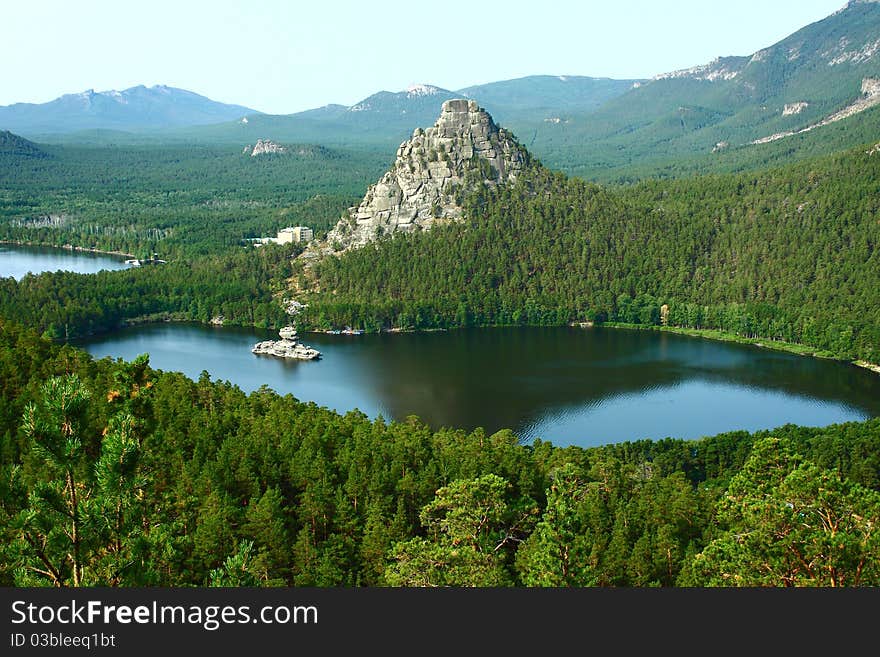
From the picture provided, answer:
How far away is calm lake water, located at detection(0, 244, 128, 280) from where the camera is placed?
315 feet

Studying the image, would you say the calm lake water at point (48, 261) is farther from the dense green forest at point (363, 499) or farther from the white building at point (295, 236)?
the dense green forest at point (363, 499)

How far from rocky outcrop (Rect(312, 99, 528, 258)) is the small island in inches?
1071

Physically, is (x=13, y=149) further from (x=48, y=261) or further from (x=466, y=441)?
(x=466, y=441)

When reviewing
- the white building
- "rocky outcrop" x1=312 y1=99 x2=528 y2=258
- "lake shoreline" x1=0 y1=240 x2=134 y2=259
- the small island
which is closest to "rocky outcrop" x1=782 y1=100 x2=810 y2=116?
"rocky outcrop" x1=312 y1=99 x2=528 y2=258

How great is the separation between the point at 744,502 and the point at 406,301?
6271cm

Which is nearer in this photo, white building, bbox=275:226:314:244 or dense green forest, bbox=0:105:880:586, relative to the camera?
dense green forest, bbox=0:105:880:586

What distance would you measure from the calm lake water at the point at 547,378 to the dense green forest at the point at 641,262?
13.9 ft

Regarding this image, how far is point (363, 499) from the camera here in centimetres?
2519

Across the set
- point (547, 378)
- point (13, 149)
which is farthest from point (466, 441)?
point (13, 149)

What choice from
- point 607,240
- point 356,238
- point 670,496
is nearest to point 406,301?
point 356,238

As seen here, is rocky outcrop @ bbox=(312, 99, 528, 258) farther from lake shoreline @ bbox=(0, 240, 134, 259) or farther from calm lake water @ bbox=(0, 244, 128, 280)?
lake shoreline @ bbox=(0, 240, 134, 259)

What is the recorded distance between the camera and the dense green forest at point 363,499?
9641 millimetres

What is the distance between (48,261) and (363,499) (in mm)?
90855

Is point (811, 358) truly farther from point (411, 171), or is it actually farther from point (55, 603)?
point (55, 603)
